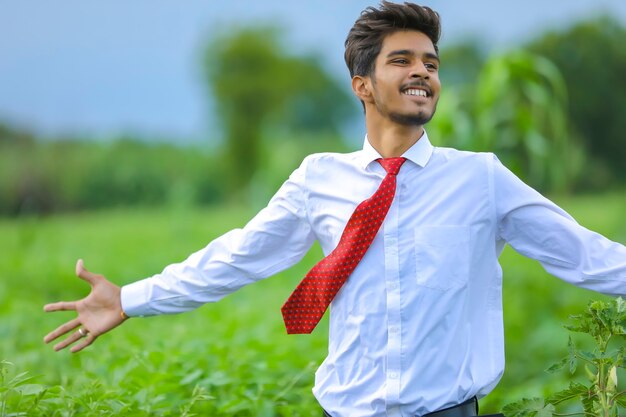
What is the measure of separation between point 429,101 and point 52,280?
5.98m

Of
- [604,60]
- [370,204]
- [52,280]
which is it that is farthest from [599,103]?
[370,204]

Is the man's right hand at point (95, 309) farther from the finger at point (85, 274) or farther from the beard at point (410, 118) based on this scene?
the beard at point (410, 118)

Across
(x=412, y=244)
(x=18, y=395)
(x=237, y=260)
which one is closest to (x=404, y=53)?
(x=412, y=244)

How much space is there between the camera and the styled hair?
2.57 meters

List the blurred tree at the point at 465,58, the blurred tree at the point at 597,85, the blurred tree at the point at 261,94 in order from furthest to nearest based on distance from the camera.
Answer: the blurred tree at the point at 261,94 → the blurred tree at the point at 465,58 → the blurred tree at the point at 597,85

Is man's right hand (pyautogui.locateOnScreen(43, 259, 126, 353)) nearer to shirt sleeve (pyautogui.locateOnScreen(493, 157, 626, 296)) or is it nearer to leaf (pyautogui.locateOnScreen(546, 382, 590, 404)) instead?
shirt sleeve (pyautogui.locateOnScreen(493, 157, 626, 296))

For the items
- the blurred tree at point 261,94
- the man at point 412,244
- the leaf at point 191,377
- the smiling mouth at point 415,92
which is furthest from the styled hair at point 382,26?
the blurred tree at point 261,94

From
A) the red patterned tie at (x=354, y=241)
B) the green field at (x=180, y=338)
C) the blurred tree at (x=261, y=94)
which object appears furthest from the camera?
the blurred tree at (x=261, y=94)

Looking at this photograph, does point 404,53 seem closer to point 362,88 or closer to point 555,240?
point 362,88

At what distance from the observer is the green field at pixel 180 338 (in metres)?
3.16

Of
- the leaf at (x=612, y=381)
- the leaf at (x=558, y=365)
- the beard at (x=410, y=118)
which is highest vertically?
the beard at (x=410, y=118)

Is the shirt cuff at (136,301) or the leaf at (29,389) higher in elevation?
the shirt cuff at (136,301)

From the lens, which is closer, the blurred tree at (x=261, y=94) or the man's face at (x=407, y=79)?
the man's face at (x=407, y=79)

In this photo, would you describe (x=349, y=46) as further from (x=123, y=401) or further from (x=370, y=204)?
(x=123, y=401)
